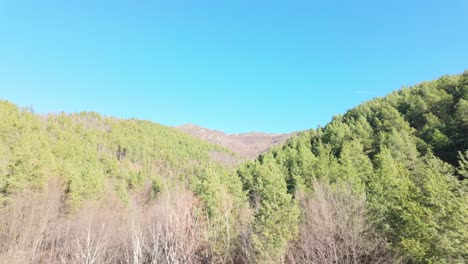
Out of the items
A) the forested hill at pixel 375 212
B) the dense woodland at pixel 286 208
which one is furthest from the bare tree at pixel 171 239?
the forested hill at pixel 375 212

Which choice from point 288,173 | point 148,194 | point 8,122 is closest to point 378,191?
point 288,173

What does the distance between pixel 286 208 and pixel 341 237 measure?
390 centimetres

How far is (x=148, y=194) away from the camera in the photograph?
237ft

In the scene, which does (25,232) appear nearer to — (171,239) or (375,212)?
(171,239)

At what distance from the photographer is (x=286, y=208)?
21.5 m

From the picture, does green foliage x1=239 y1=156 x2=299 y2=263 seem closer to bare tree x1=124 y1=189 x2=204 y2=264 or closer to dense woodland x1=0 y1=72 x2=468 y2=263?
dense woodland x1=0 y1=72 x2=468 y2=263

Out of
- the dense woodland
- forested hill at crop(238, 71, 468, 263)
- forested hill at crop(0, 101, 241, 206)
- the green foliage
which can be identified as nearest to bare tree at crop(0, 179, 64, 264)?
the dense woodland

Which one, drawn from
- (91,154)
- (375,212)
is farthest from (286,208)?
(91,154)

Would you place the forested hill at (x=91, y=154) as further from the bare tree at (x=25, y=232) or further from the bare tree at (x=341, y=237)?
the bare tree at (x=341, y=237)

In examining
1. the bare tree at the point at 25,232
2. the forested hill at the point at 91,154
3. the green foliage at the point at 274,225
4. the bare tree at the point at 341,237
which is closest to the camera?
the bare tree at the point at 25,232

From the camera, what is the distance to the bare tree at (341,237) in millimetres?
19484

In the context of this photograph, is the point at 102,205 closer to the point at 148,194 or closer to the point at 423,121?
the point at 148,194

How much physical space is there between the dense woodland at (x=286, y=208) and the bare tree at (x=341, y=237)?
0.09 m

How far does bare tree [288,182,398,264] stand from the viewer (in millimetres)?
19484
